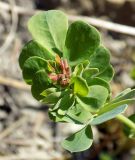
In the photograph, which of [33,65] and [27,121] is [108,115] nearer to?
[33,65]

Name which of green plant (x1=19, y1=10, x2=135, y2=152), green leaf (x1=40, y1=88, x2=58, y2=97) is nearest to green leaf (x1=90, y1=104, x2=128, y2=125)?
green plant (x1=19, y1=10, x2=135, y2=152)

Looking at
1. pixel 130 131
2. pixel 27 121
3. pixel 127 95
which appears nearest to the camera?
pixel 127 95

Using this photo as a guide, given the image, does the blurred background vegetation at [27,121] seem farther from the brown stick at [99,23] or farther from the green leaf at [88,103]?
the green leaf at [88,103]

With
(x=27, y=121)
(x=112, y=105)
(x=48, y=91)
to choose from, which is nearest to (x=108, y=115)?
(x=112, y=105)

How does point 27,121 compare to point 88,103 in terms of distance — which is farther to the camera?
point 27,121

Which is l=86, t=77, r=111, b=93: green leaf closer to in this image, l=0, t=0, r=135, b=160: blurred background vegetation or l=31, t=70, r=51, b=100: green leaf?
l=31, t=70, r=51, b=100: green leaf

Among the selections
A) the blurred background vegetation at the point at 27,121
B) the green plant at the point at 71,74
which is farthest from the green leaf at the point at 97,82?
the blurred background vegetation at the point at 27,121

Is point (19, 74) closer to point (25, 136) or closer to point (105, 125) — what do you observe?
point (25, 136)
